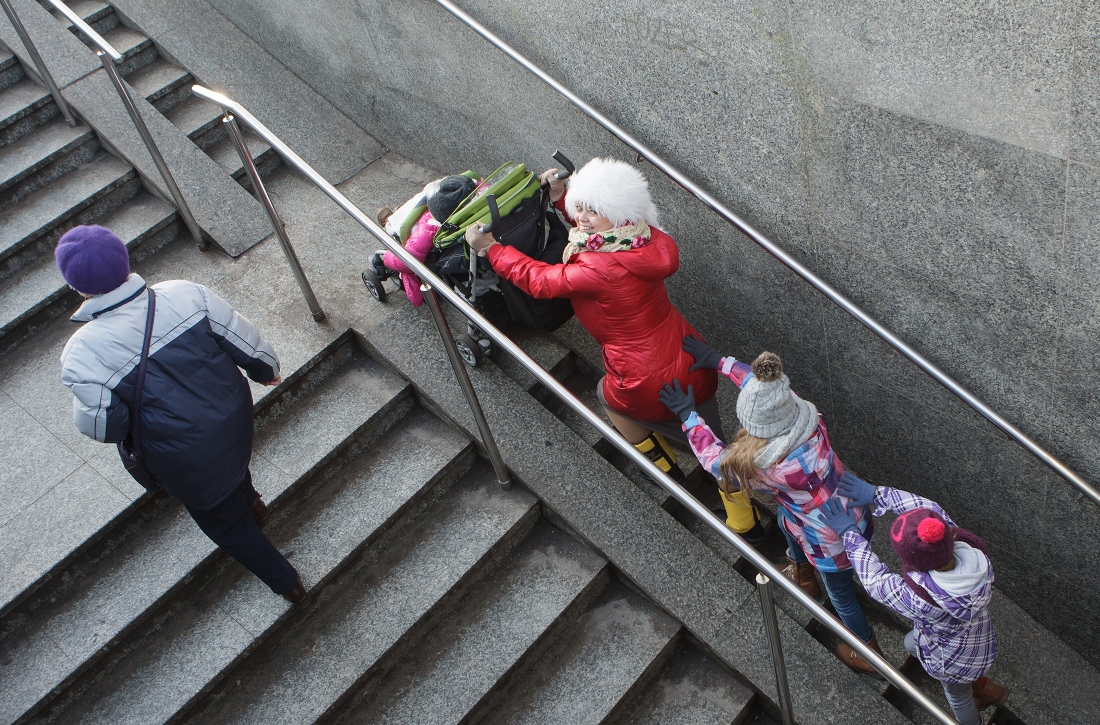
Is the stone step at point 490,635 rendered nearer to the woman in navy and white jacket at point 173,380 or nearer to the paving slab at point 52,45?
the woman in navy and white jacket at point 173,380

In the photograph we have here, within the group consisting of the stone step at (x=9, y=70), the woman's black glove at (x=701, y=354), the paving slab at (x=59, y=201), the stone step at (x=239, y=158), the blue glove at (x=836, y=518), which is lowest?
the blue glove at (x=836, y=518)

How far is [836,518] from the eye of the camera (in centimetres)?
334

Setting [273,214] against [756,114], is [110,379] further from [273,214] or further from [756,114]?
[756,114]

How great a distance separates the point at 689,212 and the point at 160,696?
2.93 meters

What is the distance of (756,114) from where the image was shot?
3.58 m

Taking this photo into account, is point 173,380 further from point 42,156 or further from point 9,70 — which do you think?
point 9,70

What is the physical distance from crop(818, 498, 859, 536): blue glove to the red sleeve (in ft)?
3.81

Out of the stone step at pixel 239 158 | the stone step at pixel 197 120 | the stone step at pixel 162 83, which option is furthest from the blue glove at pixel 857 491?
the stone step at pixel 162 83

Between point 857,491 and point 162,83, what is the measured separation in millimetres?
4563

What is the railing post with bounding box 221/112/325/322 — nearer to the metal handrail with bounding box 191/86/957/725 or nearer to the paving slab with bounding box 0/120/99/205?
the metal handrail with bounding box 191/86/957/725

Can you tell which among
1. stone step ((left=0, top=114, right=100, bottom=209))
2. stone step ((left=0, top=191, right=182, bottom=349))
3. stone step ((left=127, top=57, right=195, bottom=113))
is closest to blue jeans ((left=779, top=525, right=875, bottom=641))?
stone step ((left=0, top=191, right=182, bottom=349))

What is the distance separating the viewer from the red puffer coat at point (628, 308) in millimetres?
3533

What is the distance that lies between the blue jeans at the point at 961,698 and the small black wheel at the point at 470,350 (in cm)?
214

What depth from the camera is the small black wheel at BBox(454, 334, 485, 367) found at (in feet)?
13.9
